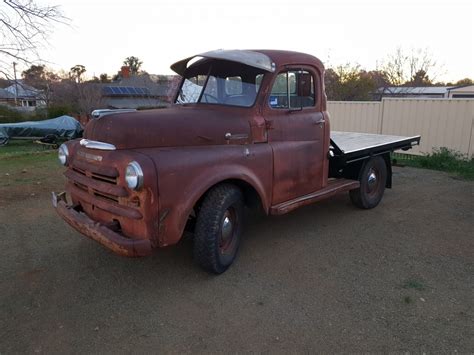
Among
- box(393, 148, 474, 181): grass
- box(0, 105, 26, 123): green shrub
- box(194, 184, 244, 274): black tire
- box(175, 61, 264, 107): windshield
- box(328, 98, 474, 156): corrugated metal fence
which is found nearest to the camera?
box(194, 184, 244, 274): black tire

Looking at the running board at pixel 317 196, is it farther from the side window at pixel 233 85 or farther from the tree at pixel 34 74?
the tree at pixel 34 74

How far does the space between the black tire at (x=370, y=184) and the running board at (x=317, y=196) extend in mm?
269

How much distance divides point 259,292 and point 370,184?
3.40 m

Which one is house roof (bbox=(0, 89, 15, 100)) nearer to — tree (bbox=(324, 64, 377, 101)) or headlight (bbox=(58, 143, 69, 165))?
tree (bbox=(324, 64, 377, 101))

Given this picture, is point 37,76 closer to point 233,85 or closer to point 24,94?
point 24,94

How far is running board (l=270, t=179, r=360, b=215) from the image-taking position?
14.1 feet

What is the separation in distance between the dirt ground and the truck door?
75 cm

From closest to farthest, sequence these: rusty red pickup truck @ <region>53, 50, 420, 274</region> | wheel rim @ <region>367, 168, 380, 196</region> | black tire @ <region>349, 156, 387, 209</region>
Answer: rusty red pickup truck @ <region>53, 50, 420, 274</region> → black tire @ <region>349, 156, 387, 209</region> → wheel rim @ <region>367, 168, 380, 196</region>

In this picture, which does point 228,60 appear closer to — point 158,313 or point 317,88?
point 317,88

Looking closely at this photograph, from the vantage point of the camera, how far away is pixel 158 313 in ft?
10.5

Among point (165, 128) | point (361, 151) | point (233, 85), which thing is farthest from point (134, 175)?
point (361, 151)

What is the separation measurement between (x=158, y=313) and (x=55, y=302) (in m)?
0.92

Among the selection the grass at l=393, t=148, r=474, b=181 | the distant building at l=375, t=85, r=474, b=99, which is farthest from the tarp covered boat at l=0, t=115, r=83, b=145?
the distant building at l=375, t=85, r=474, b=99

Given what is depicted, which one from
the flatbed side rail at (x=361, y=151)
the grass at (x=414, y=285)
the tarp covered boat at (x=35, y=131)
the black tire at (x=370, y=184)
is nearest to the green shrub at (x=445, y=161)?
the flatbed side rail at (x=361, y=151)
